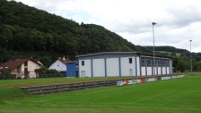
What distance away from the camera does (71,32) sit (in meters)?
160

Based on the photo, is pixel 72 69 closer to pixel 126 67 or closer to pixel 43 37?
→ pixel 126 67

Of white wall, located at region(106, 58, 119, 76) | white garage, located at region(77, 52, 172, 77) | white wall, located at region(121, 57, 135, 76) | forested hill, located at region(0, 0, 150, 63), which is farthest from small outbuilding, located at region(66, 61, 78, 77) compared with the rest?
forested hill, located at region(0, 0, 150, 63)

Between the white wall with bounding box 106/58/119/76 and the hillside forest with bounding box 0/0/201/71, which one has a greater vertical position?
the hillside forest with bounding box 0/0/201/71

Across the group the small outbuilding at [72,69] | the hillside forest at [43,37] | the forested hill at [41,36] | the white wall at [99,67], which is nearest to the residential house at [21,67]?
the small outbuilding at [72,69]

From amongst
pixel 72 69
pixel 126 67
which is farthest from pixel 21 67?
pixel 126 67

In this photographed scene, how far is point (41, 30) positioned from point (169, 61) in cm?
6458

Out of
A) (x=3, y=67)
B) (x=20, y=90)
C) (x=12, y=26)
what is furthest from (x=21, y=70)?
(x=20, y=90)

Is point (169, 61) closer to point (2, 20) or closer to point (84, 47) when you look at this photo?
point (84, 47)

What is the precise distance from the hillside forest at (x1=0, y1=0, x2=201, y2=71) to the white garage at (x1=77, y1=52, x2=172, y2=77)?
5266 centimetres

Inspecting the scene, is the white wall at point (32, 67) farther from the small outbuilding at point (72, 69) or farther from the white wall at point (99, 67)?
the white wall at point (99, 67)

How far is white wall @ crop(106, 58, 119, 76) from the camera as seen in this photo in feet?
281

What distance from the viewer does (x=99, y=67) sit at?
88.5 meters

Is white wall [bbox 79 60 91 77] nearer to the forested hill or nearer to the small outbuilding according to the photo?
the small outbuilding

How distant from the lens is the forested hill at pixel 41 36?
137 meters
